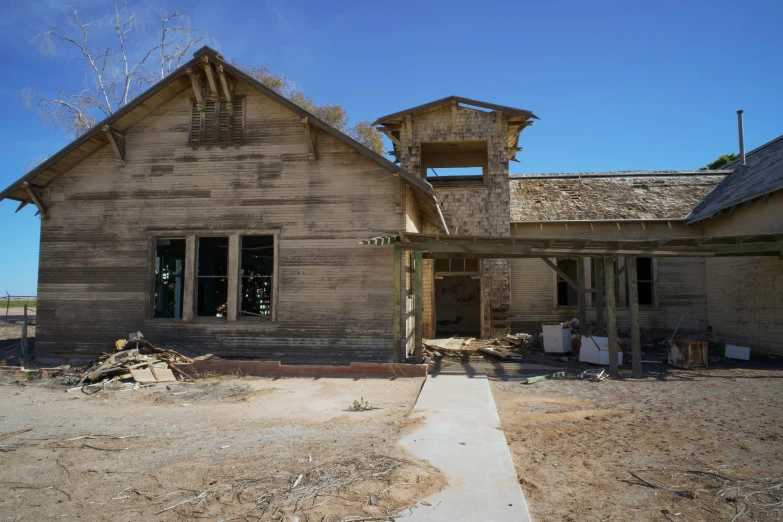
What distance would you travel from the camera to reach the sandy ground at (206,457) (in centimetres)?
415

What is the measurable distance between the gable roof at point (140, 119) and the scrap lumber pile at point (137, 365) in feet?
15.2

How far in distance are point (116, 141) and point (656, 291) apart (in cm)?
1655

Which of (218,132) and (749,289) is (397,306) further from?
(749,289)

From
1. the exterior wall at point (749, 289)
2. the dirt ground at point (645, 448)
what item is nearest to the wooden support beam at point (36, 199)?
the dirt ground at point (645, 448)

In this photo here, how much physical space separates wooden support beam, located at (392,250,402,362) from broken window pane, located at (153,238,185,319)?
5.87 meters

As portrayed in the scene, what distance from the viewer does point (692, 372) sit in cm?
1133

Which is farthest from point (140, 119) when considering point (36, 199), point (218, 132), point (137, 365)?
point (137, 365)

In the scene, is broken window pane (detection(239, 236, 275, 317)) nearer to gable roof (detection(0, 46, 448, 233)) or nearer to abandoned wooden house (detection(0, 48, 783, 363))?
abandoned wooden house (detection(0, 48, 783, 363))

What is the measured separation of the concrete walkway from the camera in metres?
3.99

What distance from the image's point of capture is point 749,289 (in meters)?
14.9

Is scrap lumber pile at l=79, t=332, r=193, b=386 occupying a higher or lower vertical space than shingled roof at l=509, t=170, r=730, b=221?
lower

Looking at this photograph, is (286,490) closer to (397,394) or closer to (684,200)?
(397,394)

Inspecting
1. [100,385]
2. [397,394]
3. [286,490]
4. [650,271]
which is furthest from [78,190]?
[650,271]

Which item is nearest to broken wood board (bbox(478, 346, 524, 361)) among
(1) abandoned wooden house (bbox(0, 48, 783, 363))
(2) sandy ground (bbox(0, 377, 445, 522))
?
(1) abandoned wooden house (bbox(0, 48, 783, 363))
